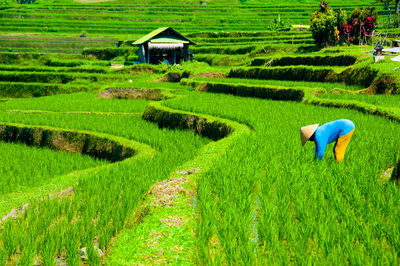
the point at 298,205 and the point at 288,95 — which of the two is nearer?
the point at 298,205

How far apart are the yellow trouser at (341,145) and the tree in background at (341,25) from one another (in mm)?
16178

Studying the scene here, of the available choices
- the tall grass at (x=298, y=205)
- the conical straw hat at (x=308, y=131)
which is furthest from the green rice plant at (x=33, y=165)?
the conical straw hat at (x=308, y=131)

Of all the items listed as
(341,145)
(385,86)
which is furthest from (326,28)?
(341,145)

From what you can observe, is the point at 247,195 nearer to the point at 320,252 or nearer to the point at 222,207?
the point at 222,207

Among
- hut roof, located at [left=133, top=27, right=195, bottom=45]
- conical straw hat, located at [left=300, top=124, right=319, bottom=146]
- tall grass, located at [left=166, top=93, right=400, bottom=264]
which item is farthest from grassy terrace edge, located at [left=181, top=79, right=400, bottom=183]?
hut roof, located at [left=133, top=27, right=195, bottom=45]

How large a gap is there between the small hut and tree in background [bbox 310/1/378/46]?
27.5 ft

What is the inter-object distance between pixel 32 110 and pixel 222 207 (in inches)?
370

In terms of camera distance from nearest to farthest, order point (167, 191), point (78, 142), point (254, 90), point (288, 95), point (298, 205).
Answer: point (298, 205)
point (167, 191)
point (78, 142)
point (288, 95)
point (254, 90)

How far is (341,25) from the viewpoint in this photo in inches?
723

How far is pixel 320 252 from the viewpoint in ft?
6.71

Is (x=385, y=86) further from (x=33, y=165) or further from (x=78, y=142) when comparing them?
(x=33, y=165)

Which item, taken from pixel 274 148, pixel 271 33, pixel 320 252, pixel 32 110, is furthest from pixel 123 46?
pixel 320 252

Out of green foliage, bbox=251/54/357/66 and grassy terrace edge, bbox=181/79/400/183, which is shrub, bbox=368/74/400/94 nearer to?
grassy terrace edge, bbox=181/79/400/183

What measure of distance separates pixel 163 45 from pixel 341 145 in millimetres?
21414
